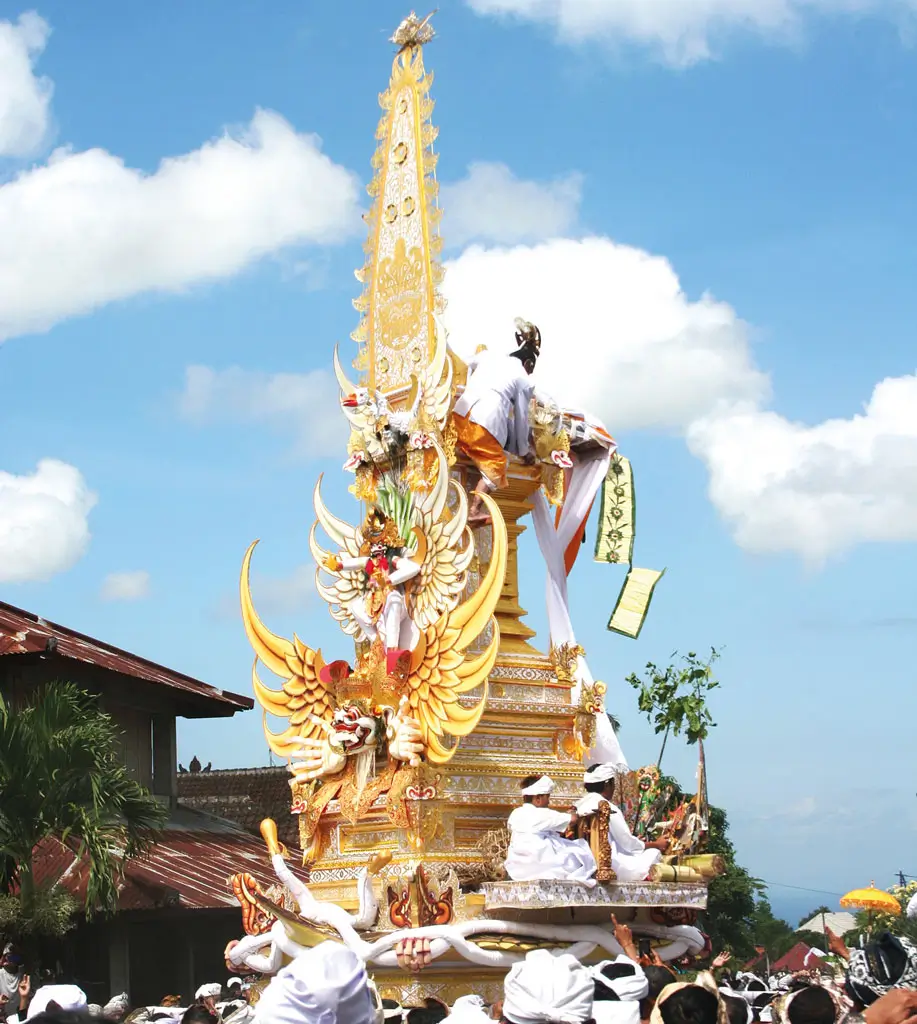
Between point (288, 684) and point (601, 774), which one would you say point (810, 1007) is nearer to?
point (601, 774)

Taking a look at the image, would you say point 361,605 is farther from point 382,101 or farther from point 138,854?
point 382,101

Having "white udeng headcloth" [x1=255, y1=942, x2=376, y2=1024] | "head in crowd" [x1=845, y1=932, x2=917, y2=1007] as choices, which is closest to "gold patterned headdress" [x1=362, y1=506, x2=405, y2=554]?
"head in crowd" [x1=845, y1=932, x2=917, y2=1007]

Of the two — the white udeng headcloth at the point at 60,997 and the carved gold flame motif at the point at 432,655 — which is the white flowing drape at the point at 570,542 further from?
the white udeng headcloth at the point at 60,997

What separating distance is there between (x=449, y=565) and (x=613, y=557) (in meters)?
2.26

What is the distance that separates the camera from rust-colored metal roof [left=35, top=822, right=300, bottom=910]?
69.9 ft

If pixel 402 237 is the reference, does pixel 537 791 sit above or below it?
below

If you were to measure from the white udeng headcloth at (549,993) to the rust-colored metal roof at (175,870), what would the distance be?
13.7m

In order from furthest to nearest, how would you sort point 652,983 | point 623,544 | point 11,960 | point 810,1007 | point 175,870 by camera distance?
point 175,870, point 623,544, point 11,960, point 652,983, point 810,1007

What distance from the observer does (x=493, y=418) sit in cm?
1741

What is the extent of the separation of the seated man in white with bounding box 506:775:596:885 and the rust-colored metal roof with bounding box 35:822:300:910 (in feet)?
16.4

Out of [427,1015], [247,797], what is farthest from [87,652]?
[427,1015]

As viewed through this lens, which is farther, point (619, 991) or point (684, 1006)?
point (619, 991)

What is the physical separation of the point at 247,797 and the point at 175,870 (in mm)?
7757

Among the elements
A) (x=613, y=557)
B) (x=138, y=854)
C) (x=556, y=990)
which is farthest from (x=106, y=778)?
(x=556, y=990)
